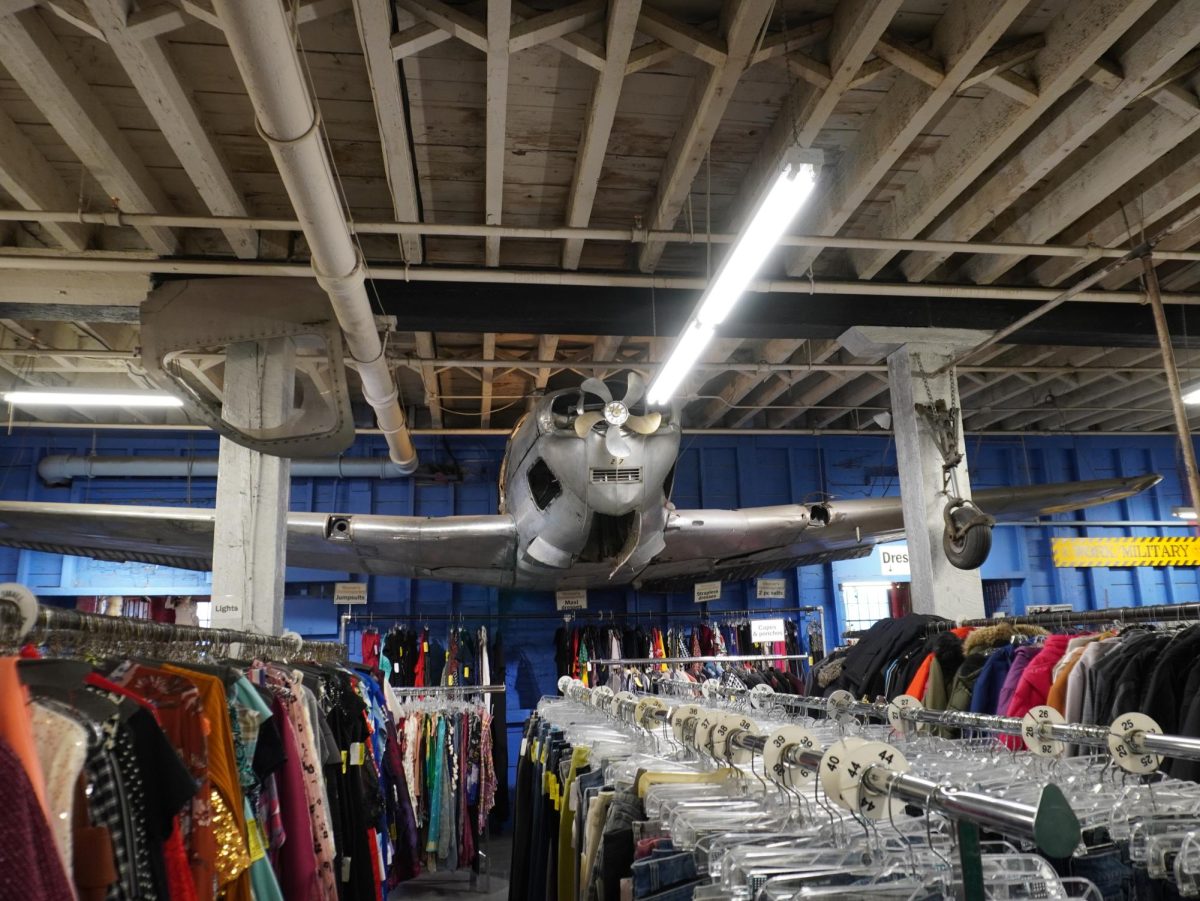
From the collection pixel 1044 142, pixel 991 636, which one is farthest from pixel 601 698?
pixel 1044 142

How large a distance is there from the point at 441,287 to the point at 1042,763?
17.3 ft

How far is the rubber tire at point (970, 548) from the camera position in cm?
618

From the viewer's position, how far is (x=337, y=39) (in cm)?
450

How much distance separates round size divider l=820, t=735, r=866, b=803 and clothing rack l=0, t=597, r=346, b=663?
1.77 meters

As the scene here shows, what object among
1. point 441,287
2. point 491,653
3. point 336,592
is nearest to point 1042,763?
point 441,287

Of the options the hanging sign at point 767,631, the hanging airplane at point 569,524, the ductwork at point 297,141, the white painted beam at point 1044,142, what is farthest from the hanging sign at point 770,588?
the ductwork at point 297,141

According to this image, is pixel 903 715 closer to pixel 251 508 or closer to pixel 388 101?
pixel 388 101

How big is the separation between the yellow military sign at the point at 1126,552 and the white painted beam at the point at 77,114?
12.4m

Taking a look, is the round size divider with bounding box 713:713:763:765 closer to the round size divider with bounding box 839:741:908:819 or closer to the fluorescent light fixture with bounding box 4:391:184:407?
the round size divider with bounding box 839:741:908:819

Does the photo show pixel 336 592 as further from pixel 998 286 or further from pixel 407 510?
pixel 998 286

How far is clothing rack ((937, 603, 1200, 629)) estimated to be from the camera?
13.6 ft

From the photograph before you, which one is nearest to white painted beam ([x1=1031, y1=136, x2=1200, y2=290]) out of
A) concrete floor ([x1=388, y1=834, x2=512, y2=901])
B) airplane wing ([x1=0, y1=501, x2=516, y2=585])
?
airplane wing ([x1=0, y1=501, x2=516, y2=585])

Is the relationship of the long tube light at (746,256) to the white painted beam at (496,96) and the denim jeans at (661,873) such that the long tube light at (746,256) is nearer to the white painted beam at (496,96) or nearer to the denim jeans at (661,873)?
the white painted beam at (496,96)

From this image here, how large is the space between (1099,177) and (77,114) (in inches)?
235
